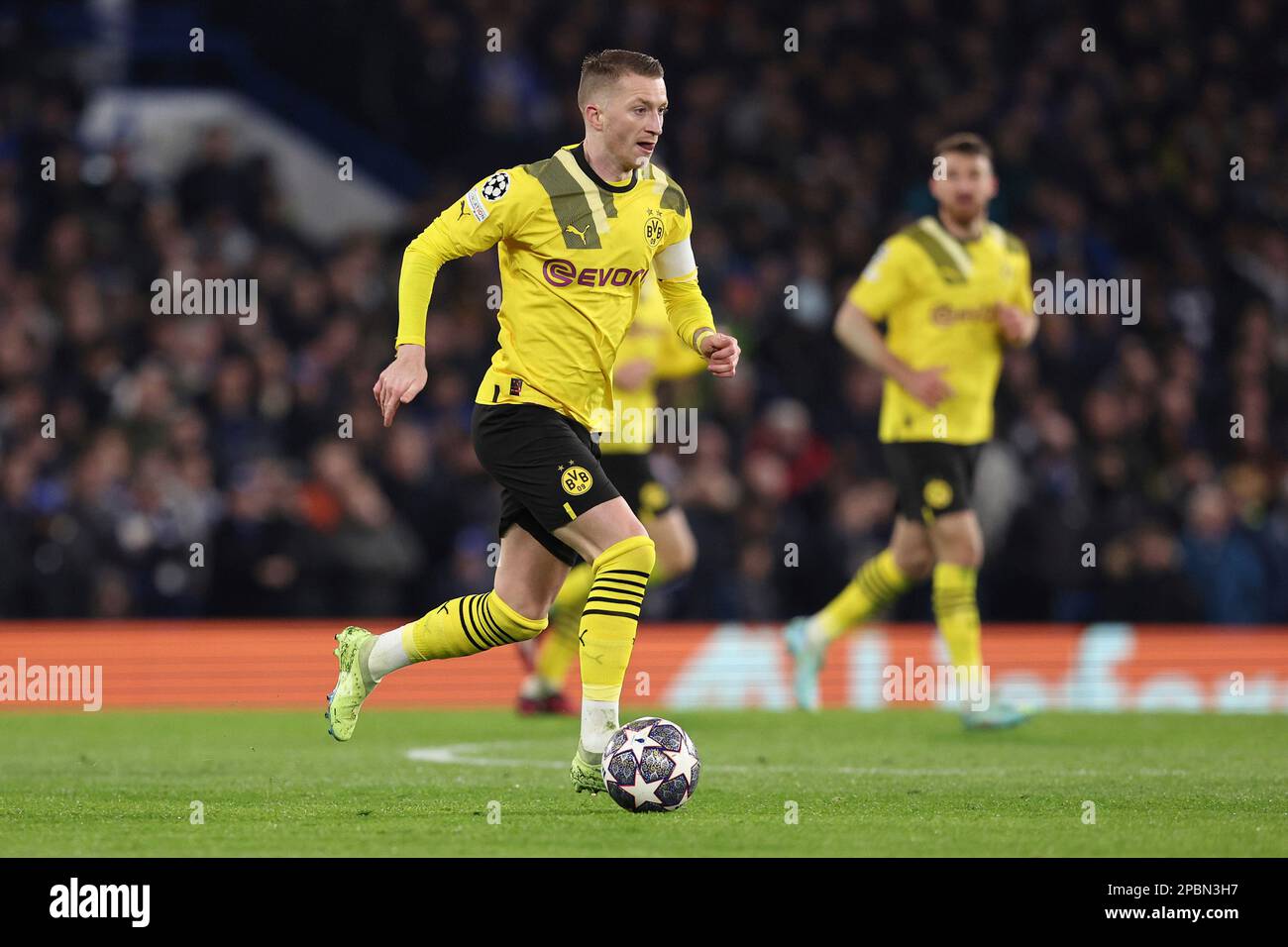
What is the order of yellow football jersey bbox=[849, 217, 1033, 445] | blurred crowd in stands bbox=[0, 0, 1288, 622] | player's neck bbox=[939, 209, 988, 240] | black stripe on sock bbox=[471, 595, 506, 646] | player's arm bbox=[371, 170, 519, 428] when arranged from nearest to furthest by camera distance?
player's arm bbox=[371, 170, 519, 428], black stripe on sock bbox=[471, 595, 506, 646], yellow football jersey bbox=[849, 217, 1033, 445], player's neck bbox=[939, 209, 988, 240], blurred crowd in stands bbox=[0, 0, 1288, 622]

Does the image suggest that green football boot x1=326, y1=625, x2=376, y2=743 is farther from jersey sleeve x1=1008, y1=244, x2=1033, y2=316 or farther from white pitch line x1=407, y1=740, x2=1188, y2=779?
jersey sleeve x1=1008, y1=244, x2=1033, y2=316

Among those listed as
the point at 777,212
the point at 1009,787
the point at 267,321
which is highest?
the point at 777,212

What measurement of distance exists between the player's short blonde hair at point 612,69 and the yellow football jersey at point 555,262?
0.24 m

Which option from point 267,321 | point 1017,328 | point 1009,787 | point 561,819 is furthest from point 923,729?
point 267,321

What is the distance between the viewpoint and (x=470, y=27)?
19328 mm

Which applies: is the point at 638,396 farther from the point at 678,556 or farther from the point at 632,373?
the point at 678,556

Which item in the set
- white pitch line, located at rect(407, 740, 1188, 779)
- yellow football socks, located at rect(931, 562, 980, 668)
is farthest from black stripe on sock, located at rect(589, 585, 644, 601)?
yellow football socks, located at rect(931, 562, 980, 668)

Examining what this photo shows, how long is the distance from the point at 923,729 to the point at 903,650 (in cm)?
242

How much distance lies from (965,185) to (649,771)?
4.75 m

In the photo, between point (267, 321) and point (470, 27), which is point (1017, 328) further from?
point (470, 27)

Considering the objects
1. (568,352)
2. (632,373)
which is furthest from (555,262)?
(632,373)

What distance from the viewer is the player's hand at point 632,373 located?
35.2 ft

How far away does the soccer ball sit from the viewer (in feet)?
21.5

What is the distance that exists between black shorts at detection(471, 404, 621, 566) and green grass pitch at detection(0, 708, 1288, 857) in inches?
39.4
